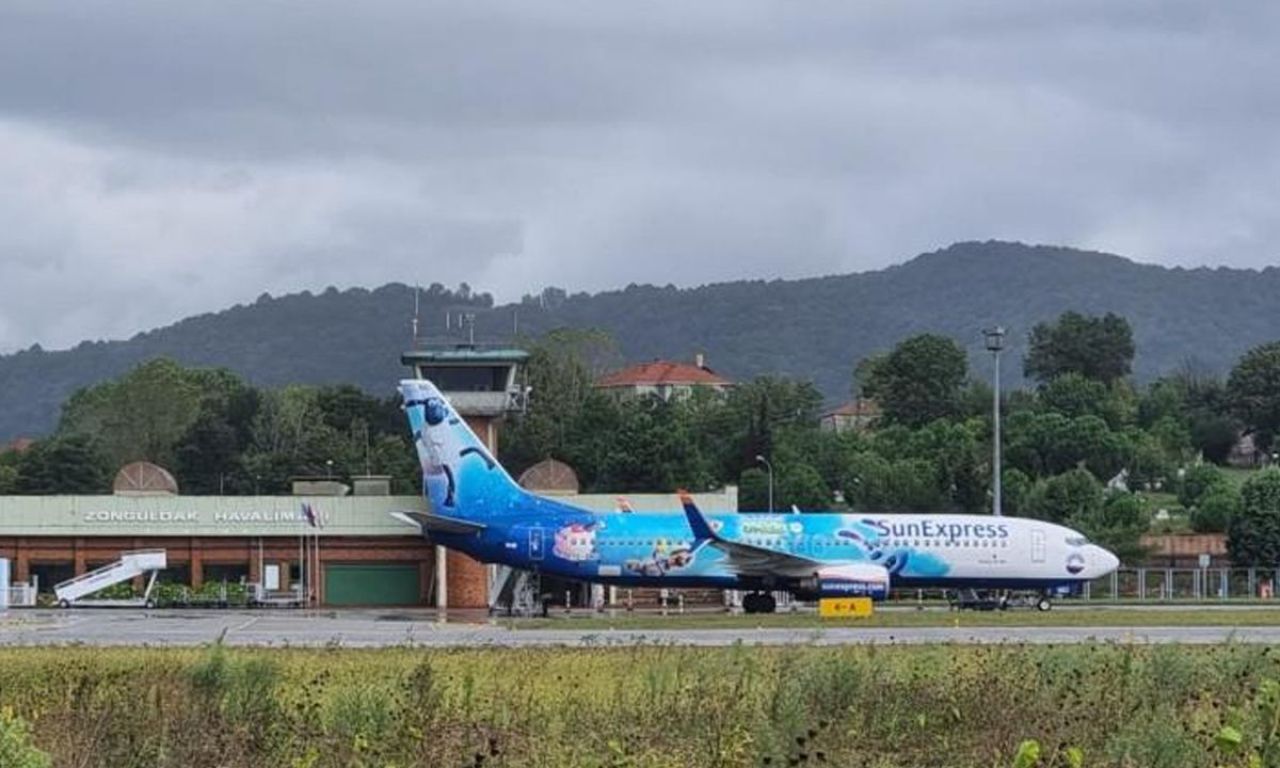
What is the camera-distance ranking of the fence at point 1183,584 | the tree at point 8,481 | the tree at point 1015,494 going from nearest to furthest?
1. the fence at point 1183,584
2. the tree at point 1015,494
3. the tree at point 8,481

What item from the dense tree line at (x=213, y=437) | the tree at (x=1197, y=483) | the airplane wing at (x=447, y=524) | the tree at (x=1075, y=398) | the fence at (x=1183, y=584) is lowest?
the fence at (x=1183, y=584)

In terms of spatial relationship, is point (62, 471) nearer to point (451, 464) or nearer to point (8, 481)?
point (8, 481)

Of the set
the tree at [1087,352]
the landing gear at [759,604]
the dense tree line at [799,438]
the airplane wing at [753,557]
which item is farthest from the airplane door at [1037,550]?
the tree at [1087,352]

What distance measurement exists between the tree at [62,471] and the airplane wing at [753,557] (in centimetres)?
7221

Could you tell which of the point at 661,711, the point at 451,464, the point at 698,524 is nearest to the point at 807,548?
the point at 698,524

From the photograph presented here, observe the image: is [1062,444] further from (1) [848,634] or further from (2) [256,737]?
(2) [256,737]

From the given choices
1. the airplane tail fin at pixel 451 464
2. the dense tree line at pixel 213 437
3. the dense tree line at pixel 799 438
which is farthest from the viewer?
the dense tree line at pixel 213 437

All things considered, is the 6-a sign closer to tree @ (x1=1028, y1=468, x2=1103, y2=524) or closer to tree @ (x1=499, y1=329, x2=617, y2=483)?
tree @ (x1=1028, y1=468, x2=1103, y2=524)

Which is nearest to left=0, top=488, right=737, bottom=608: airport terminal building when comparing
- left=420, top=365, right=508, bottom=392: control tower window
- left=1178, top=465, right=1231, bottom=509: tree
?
left=420, top=365, right=508, bottom=392: control tower window

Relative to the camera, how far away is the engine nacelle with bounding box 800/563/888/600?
59.3 meters

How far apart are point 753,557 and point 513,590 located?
13.8m

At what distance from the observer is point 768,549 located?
202 feet

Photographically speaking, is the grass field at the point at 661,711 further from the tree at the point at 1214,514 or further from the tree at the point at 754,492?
the tree at the point at 754,492

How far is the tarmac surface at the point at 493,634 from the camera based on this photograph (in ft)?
124
